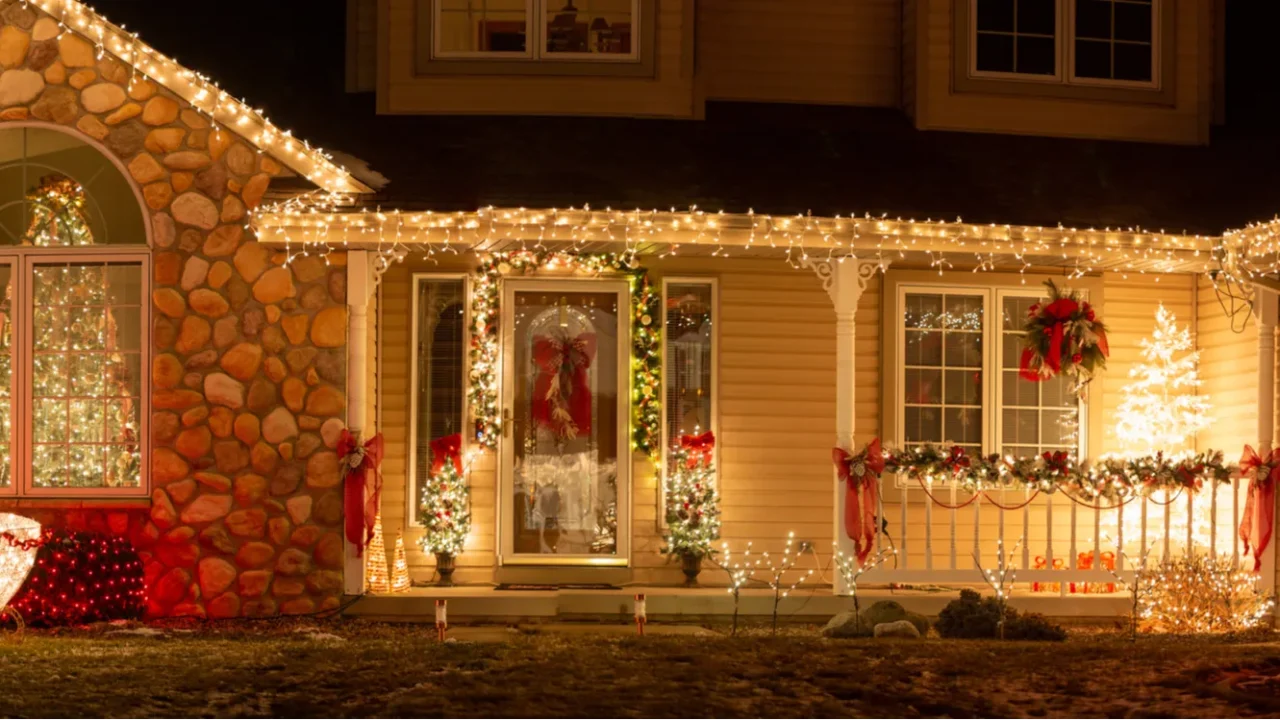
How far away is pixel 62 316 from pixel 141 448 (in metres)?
1.24

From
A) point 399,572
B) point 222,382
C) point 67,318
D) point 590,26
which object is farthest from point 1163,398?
point 67,318

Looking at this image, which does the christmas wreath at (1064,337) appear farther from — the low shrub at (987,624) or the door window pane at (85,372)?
the door window pane at (85,372)

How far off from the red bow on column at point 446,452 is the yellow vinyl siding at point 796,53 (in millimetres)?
3903

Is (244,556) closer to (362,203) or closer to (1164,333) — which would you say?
(362,203)

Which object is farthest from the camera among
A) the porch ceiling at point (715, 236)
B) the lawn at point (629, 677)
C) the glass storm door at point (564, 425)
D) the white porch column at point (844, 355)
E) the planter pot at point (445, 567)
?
the glass storm door at point (564, 425)

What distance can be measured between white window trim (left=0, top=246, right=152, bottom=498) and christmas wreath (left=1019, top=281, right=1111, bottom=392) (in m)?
7.12

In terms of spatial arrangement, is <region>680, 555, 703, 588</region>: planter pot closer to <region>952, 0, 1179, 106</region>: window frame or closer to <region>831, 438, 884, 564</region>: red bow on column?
<region>831, 438, 884, 564</region>: red bow on column

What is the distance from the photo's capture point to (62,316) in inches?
521

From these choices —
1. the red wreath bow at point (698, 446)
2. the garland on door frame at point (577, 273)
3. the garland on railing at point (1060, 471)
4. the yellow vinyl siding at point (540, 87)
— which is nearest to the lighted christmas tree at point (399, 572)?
the garland on door frame at point (577, 273)

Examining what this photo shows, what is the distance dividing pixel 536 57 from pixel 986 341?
15.2 feet

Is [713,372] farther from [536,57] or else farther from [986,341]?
[536,57]

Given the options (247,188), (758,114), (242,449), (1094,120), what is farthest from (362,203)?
(1094,120)

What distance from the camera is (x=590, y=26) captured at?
14.7 meters

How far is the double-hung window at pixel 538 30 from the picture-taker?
14.6 m
